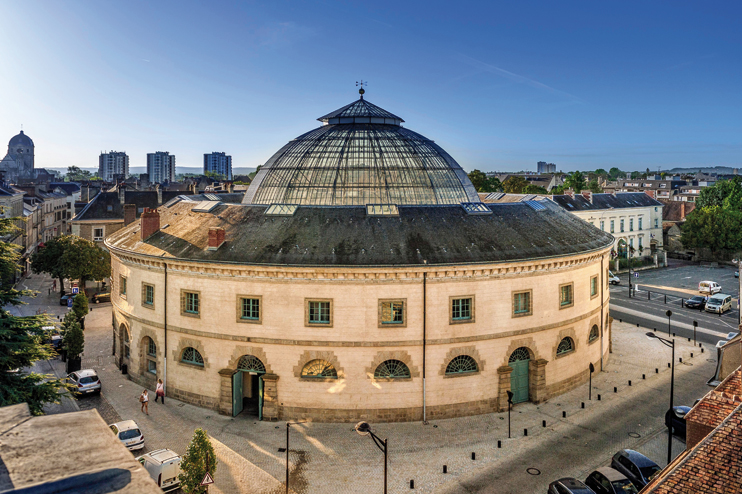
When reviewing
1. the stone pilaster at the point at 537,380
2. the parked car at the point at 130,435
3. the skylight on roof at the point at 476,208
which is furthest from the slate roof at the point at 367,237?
the parked car at the point at 130,435

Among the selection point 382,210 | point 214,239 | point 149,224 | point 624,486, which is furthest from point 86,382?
point 624,486

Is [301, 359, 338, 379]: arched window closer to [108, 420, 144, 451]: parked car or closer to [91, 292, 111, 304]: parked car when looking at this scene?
[108, 420, 144, 451]: parked car

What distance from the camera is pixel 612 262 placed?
3890 inches

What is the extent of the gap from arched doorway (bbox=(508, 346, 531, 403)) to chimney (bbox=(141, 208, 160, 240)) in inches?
1215

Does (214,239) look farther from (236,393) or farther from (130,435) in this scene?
(130,435)

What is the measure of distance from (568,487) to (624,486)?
9.51 feet

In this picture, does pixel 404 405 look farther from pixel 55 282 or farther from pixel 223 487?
pixel 55 282

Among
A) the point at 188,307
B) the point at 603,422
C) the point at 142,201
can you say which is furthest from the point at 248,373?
the point at 142,201

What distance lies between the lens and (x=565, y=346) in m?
42.5

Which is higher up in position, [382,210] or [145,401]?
[382,210]

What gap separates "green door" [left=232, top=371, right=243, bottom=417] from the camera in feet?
123

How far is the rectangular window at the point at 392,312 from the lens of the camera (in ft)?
120

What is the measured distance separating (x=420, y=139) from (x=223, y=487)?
35894 millimetres

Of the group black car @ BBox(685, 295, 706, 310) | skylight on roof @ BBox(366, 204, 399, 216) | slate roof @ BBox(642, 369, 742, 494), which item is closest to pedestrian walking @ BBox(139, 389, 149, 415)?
skylight on roof @ BBox(366, 204, 399, 216)
